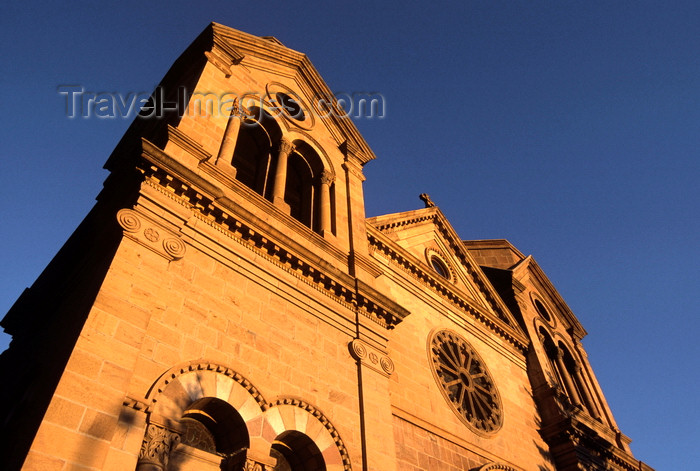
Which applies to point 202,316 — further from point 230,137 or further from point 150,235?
point 230,137

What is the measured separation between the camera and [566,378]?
2091 cm

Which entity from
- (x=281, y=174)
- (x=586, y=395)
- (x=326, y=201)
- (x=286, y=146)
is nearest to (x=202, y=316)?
(x=281, y=174)

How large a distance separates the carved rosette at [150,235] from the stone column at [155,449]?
290cm

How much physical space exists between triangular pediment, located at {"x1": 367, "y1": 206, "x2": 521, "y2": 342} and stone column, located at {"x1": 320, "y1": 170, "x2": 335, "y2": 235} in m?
2.32

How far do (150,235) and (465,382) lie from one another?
414 inches

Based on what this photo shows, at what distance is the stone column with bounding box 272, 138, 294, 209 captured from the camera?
42.8 ft

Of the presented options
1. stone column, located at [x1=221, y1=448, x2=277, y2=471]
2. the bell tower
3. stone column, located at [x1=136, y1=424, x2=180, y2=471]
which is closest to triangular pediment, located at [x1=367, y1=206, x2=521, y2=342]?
the bell tower

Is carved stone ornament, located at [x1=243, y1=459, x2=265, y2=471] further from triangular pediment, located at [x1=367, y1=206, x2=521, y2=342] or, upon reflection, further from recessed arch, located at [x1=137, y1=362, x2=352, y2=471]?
triangular pediment, located at [x1=367, y1=206, x2=521, y2=342]

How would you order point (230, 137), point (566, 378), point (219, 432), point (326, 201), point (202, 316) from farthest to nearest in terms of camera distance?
point (566, 378) < point (326, 201) < point (230, 137) < point (202, 316) < point (219, 432)

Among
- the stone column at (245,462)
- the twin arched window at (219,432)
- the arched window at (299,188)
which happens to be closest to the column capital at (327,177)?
the arched window at (299,188)

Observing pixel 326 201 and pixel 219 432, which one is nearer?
pixel 219 432

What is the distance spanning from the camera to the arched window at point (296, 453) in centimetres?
887

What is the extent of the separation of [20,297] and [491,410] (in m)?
13.1

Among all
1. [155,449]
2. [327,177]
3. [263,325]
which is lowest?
[155,449]
